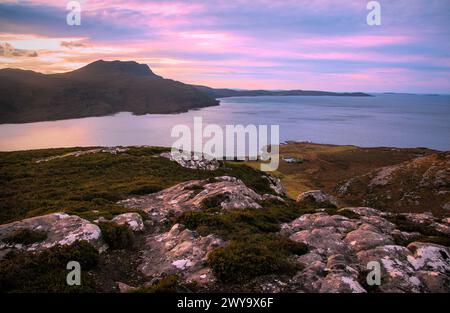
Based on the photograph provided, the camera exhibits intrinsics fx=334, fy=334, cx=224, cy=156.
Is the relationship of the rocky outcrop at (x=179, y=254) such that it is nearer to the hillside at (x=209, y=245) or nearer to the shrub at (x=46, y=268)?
the hillside at (x=209, y=245)

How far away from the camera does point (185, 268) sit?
511 inches

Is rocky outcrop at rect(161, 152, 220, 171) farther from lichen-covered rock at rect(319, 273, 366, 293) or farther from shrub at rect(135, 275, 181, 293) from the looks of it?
lichen-covered rock at rect(319, 273, 366, 293)

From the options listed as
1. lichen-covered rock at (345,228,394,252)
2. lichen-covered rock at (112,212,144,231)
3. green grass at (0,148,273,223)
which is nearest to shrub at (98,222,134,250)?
lichen-covered rock at (112,212,144,231)

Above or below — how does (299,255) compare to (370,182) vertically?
above

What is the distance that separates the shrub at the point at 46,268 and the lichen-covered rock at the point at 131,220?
361 cm

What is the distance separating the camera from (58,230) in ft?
50.2

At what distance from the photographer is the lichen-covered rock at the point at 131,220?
17.5 m

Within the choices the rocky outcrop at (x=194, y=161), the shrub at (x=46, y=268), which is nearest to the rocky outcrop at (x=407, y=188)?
the rocky outcrop at (x=194, y=161)
